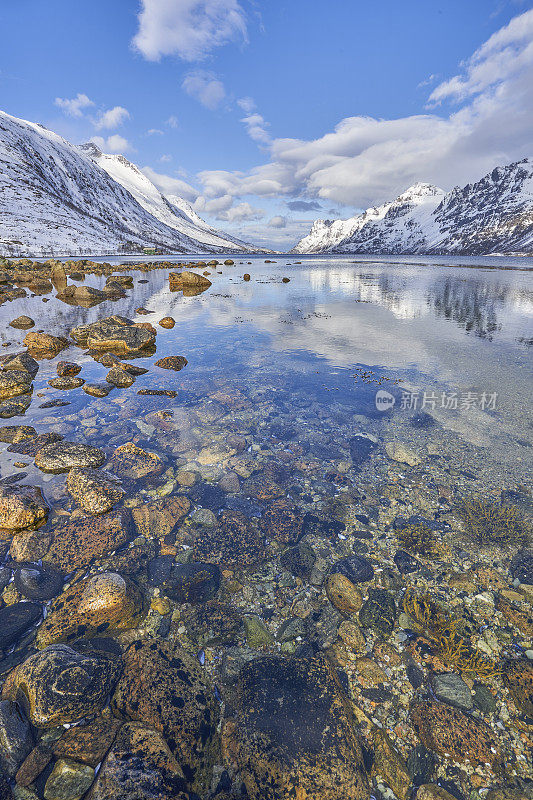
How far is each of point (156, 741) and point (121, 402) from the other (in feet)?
38.6

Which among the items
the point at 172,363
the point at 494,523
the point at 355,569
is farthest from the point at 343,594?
the point at 172,363

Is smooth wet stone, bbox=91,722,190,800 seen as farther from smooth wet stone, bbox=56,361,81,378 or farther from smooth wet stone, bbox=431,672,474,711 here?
smooth wet stone, bbox=56,361,81,378

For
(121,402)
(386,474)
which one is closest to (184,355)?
(121,402)

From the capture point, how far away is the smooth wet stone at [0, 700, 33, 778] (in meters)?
3.78

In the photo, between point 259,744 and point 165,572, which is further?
point 165,572

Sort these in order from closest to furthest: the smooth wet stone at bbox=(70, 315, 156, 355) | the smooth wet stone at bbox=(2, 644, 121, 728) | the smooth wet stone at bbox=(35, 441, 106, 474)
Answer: the smooth wet stone at bbox=(2, 644, 121, 728) < the smooth wet stone at bbox=(35, 441, 106, 474) < the smooth wet stone at bbox=(70, 315, 156, 355)

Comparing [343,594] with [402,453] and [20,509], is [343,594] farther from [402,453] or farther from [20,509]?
[20,509]

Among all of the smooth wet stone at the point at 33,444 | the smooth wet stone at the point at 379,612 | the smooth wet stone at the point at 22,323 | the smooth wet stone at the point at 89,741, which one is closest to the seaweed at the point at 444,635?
the smooth wet stone at the point at 379,612

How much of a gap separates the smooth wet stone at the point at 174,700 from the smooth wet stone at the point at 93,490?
12.0ft

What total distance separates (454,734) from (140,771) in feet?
13.2

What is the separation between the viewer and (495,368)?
55.1 feet

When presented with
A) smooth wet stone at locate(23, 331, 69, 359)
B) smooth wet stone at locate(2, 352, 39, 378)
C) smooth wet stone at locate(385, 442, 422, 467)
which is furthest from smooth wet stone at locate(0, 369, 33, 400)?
smooth wet stone at locate(385, 442, 422, 467)

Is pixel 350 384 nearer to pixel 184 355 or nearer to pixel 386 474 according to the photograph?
pixel 386 474

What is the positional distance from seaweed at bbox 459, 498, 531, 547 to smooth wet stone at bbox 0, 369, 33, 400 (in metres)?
17.1
